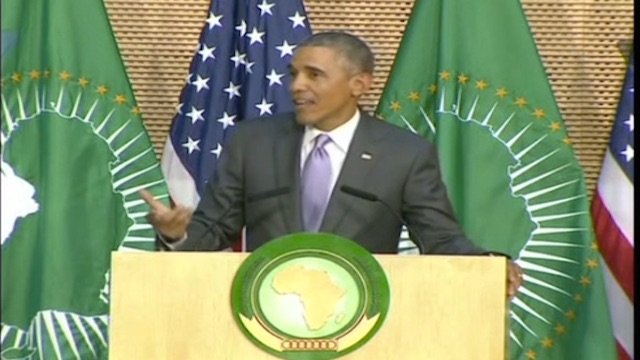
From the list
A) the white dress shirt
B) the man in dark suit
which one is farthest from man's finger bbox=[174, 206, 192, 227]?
the white dress shirt

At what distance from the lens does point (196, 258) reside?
9.78 feet

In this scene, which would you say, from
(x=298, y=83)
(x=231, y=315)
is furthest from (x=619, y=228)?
(x=231, y=315)

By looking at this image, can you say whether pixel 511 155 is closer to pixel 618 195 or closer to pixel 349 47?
pixel 618 195

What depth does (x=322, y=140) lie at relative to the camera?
3.97 meters

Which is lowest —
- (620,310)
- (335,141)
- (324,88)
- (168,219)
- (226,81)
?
(620,310)

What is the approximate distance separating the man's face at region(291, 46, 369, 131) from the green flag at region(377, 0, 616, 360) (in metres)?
0.35

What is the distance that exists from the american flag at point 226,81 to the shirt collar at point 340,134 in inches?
9.6

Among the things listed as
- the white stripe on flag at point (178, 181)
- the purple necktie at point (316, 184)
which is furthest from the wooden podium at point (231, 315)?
the white stripe on flag at point (178, 181)

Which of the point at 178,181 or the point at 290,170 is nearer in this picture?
the point at 290,170

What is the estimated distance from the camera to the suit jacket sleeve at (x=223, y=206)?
3760 millimetres

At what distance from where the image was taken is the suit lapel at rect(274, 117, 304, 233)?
388cm

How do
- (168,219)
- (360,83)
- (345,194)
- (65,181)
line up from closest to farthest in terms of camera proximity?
(168,219) → (345,194) → (360,83) → (65,181)

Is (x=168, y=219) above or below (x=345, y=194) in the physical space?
below

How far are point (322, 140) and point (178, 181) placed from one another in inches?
22.6
